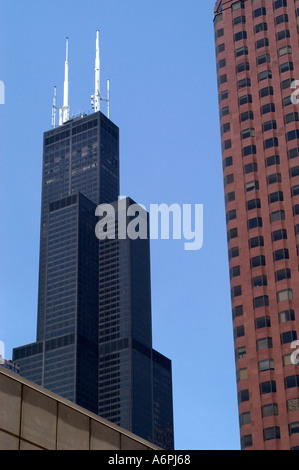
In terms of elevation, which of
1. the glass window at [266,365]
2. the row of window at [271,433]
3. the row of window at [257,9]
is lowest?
the row of window at [271,433]

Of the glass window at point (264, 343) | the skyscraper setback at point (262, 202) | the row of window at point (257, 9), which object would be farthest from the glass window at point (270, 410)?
the row of window at point (257, 9)

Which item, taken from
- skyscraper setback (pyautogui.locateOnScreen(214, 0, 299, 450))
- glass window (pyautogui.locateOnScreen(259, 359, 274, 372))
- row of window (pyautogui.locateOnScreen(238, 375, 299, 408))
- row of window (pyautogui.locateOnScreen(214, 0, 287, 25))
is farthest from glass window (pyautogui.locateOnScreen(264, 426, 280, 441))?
row of window (pyautogui.locateOnScreen(214, 0, 287, 25))

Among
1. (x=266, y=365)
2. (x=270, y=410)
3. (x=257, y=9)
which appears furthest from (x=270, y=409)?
(x=257, y=9)

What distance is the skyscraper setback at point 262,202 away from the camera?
132 m

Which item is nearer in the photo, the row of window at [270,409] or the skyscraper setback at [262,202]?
the row of window at [270,409]

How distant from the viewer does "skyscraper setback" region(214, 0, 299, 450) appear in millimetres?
132125

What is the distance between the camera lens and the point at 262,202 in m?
149

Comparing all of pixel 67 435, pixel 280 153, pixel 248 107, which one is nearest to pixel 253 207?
pixel 280 153

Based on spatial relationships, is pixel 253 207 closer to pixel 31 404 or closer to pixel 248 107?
pixel 248 107

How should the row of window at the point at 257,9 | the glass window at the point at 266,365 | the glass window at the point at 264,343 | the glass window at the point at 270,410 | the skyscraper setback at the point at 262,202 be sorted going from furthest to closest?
1. the row of window at the point at 257,9
2. the glass window at the point at 264,343
3. the glass window at the point at 266,365
4. the skyscraper setback at the point at 262,202
5. the glass window at the point at 270,410

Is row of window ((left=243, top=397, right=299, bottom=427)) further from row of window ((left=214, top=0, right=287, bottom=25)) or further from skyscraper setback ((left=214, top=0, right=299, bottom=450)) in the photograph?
row of window ((left=214, top=0, right=287, bottom=25))

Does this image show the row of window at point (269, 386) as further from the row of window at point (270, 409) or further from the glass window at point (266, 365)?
the glass window at point (266, 365)

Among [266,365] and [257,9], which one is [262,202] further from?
[257,9]
